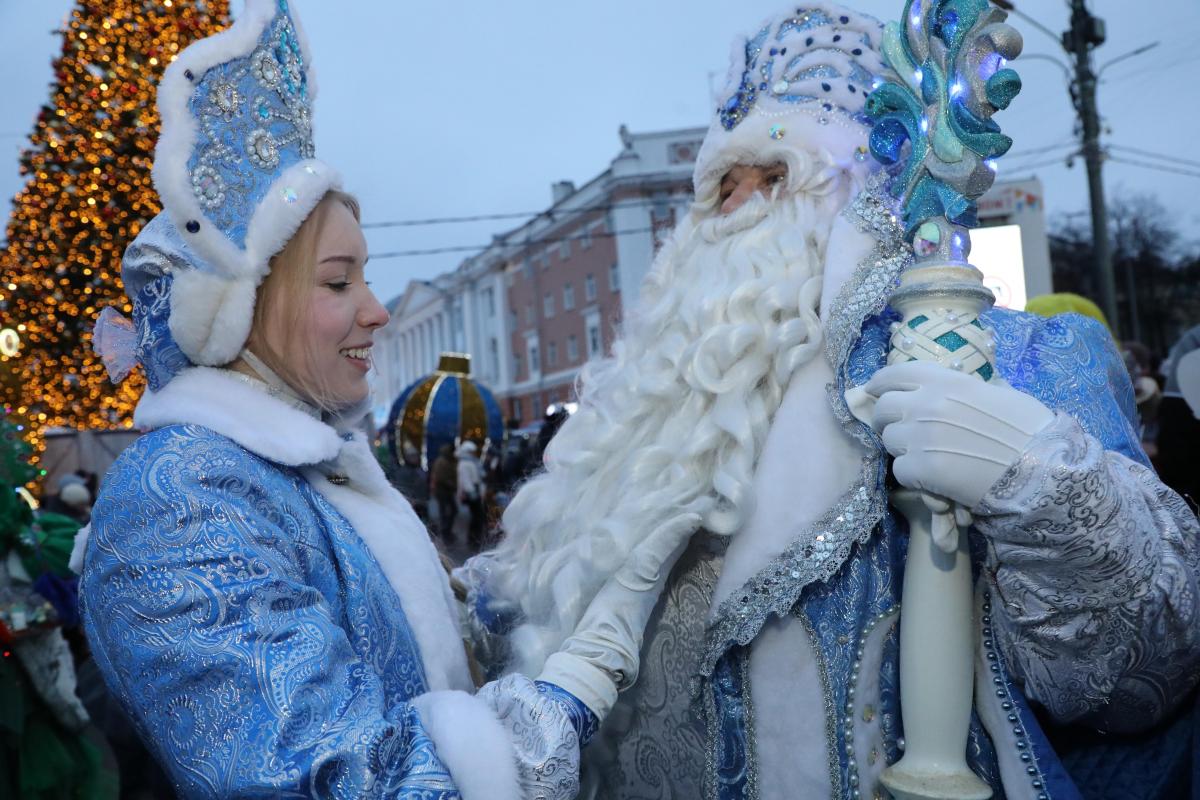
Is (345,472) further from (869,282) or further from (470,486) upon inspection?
(470,486)

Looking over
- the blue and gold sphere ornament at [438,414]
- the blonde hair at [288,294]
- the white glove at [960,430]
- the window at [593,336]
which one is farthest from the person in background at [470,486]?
→ the window at [593,336]

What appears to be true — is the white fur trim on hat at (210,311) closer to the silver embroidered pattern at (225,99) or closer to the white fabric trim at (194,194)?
the white fabric trim at (194,194)

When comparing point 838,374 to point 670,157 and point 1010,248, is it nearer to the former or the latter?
point 1010,248

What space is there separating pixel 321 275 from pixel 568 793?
1.03 metres

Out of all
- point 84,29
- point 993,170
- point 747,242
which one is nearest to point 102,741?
point 747,242

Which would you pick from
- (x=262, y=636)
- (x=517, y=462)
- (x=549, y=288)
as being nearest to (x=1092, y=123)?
(x=517, y=462)

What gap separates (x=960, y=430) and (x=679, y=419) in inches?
24.8

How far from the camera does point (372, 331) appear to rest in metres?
1.97

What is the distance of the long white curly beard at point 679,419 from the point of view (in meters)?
1.96

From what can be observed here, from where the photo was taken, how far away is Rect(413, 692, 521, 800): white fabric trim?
149 centimetres

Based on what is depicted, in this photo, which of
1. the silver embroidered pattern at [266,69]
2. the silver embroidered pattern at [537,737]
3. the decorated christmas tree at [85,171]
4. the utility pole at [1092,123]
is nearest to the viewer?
the silver embroidered pattern at [537,737]

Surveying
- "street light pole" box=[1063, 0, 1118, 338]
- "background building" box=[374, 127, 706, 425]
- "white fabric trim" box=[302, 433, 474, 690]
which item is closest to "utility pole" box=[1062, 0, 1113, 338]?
"street light pole" box=[1063, 0, 1118, 338]

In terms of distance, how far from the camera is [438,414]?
1738 centimetres

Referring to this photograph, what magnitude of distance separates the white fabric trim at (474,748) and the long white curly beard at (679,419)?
42 cm
